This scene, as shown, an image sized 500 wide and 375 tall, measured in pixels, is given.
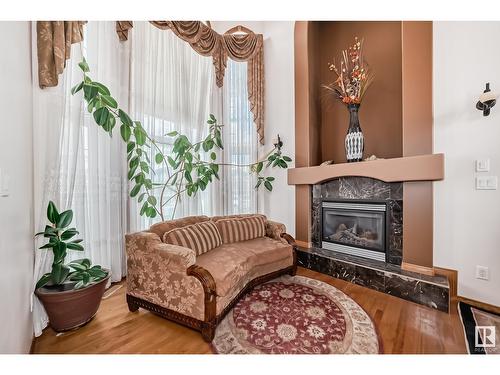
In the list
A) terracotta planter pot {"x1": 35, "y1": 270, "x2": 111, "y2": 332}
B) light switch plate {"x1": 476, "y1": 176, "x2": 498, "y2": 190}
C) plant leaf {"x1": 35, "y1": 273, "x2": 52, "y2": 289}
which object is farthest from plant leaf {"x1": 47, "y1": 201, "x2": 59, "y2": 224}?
light switch plate {"x1": 476, "y1": 176, "x2": 498, "y2": 190}

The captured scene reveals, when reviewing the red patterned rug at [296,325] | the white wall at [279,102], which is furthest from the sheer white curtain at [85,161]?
the white wall at [279,102]

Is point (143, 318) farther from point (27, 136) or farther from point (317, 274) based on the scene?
point (317, 274)

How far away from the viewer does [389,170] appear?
237 cm

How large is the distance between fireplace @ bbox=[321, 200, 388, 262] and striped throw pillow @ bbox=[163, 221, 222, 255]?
1.62 meters

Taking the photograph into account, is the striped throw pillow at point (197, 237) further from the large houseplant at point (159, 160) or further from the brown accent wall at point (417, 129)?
the brown accent wall at point (417, 129)

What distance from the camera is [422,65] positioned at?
223 centimetres

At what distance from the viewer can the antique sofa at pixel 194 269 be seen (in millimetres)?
1577

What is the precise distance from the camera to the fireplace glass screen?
2.61 m

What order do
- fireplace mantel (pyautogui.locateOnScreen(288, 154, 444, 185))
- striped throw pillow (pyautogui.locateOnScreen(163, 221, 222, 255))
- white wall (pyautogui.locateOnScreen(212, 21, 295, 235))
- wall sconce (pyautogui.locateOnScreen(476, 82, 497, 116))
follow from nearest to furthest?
wall sconce (pyautogui.locateOnScreen(476, 82, 497, 116)), striped throw pillow (pyautogui.locateOnScreen(163, 221, 222, 255)), fireplace mantel (pyautogui.locateOnScreen(288, 154, 444, 185)), white wall (pyautogui.locateOnScreen(212, 21, 295, 235))

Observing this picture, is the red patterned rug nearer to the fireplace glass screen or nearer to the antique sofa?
the antique sofa

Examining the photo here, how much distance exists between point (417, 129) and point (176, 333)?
2.94m

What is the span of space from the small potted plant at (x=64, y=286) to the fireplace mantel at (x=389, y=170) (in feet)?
8.67
